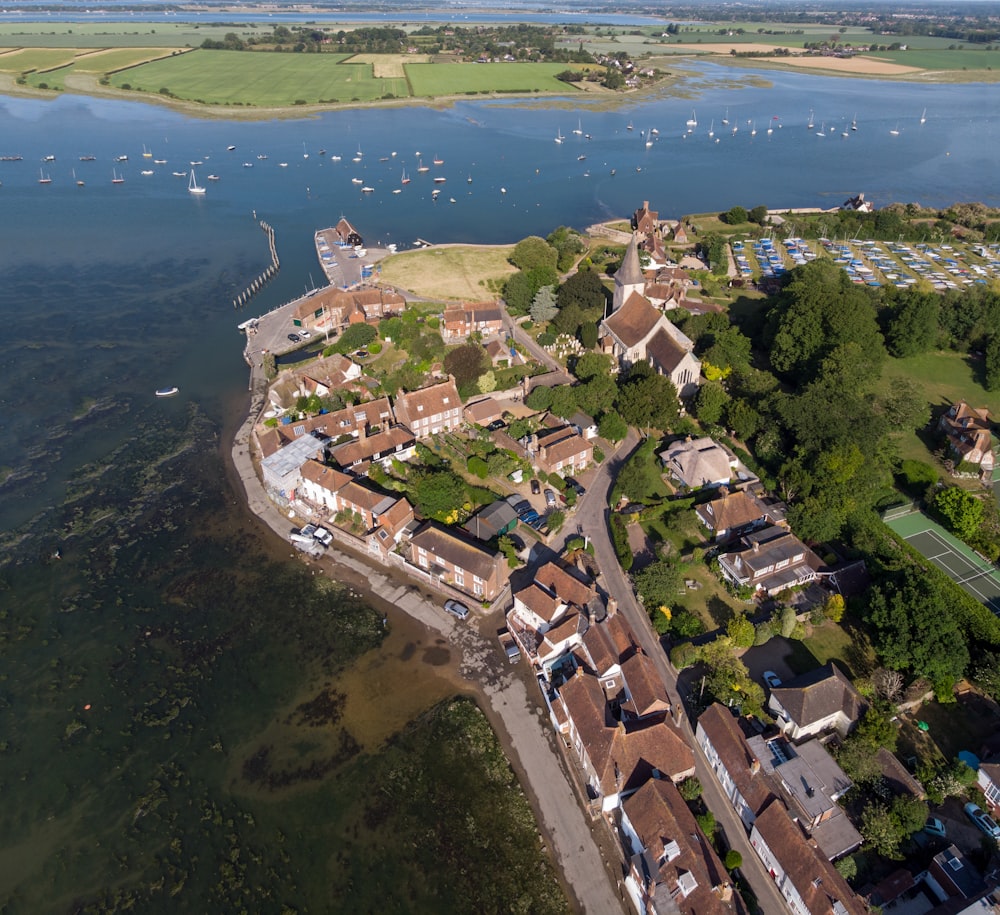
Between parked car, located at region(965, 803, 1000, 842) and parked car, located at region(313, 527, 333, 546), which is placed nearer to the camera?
parked car, located at region(965, 803, 1000, 842)

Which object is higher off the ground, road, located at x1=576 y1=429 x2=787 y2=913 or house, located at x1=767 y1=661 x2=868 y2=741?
house, located at x1=767 y1=661 x2=868 y2=741

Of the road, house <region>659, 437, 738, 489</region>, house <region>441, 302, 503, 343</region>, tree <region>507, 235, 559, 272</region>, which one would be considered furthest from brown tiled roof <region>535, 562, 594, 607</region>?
tree <region>507, 235, 559, 272</region>

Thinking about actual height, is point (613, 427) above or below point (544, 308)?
above

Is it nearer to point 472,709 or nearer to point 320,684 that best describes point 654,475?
point 472,709

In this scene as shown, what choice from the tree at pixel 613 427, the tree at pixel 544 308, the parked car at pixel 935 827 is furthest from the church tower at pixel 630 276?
the parked car at pixel 935 827

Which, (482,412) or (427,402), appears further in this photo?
(482,412)

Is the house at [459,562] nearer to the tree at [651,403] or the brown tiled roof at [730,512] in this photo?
the brown tiled roof at [730,512]

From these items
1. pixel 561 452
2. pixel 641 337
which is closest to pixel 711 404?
pixel 641 337

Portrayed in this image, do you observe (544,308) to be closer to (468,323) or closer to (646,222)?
(468,323)

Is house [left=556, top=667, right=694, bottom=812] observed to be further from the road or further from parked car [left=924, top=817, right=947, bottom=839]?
parked car [left=924, top=817, right=947, bottom=839]
